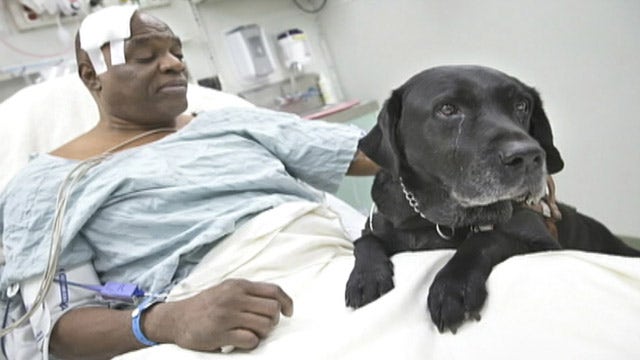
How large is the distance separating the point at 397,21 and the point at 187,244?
1424 millimetres

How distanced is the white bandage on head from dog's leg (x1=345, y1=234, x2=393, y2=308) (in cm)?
77

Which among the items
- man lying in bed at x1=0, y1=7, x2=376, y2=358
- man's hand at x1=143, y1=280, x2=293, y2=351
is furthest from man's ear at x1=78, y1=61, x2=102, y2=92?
man's hand at x1=143, y1=280, x2=293, y2=351

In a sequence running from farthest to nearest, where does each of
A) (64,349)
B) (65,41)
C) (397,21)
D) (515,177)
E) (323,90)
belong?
(323,90) < (397,21) < (65,41) < (64,349) < (515,177)

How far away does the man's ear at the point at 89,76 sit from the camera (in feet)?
3.71

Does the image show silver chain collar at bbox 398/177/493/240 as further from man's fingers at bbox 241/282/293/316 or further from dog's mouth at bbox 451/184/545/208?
man's fingers at bbox 241/282/293/316

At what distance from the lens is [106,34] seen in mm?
1062

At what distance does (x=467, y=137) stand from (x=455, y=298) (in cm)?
26

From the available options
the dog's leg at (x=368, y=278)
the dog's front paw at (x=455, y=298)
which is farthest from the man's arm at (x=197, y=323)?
the dog's front paw at (x=455, y=298)

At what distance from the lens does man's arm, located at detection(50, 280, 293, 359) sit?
62 centimetres

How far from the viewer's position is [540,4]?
1.46 m

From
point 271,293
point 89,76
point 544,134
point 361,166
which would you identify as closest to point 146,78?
point 89,76

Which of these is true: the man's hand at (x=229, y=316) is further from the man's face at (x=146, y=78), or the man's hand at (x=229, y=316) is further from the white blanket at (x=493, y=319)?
the man's face at (x=146, y=78)

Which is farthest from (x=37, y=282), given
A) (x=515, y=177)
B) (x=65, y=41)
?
(x=65, y=41)

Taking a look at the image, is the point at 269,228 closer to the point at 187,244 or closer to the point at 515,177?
A: the point at 187,244
